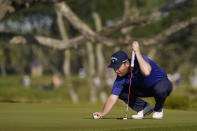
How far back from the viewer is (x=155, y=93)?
9641 millimetres

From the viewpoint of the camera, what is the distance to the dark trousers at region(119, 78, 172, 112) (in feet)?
31.6

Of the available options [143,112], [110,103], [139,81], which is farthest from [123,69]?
[143,112]

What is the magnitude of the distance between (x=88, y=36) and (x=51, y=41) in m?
1.61

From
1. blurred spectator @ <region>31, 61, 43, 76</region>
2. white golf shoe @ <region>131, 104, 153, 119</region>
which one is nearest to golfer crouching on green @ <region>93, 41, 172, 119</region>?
white golf shoe @ <region>131, 104, 153, 119</region>

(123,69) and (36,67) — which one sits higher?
(36,67)

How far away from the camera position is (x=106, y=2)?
206 ft

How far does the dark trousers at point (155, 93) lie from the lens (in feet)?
31.6

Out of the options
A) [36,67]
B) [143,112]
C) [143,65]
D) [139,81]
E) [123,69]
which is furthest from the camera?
[36,67]

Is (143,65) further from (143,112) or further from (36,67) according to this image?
(36,67)

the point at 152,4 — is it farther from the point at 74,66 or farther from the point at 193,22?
the point at 74,66

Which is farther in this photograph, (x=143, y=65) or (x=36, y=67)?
(x=36, y=67)

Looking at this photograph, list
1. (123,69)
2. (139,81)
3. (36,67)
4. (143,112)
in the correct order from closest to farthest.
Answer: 1. (123,69)
2. (139,81)
3. (143,112)
4. (36,67)

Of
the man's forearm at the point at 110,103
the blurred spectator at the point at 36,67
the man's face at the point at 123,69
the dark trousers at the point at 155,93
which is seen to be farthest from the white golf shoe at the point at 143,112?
the blurred spectator at the point at 36,67

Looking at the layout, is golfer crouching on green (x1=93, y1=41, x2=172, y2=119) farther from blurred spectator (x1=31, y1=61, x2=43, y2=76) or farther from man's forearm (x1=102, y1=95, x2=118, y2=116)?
blurred spectator (x1=31, y1=61, x2=43, y2=76)
